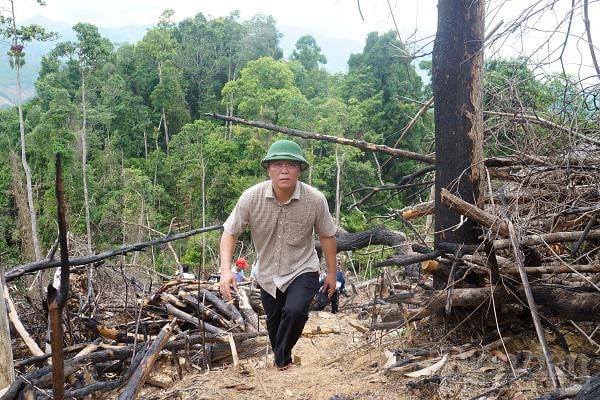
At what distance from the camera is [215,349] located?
554 centimetres

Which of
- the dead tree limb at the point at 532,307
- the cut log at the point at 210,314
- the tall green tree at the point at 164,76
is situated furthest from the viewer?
the tall green tree at the point at 164,76

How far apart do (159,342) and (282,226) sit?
134 centimetres

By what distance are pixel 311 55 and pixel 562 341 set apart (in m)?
46.9

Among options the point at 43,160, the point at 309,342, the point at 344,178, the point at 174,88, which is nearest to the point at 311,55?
the point at 174,88

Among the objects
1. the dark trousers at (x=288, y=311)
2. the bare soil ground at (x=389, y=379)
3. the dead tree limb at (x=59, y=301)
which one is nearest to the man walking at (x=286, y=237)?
the dark trousers at (x=288, y=311)

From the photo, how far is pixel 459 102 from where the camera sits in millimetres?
3512

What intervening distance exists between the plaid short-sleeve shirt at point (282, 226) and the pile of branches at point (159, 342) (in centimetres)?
53

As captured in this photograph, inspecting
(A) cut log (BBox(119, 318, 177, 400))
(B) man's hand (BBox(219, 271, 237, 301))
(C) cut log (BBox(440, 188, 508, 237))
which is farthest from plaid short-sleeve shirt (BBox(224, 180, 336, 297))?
(A) cut log (BBox(119, 318, 177, 400))

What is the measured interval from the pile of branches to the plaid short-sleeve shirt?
53cm

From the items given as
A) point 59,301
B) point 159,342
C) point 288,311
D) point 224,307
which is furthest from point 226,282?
point 224,307

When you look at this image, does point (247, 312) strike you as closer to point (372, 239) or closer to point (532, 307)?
point (372, 239)

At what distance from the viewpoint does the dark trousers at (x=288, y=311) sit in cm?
371

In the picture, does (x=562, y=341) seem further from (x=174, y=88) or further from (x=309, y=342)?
(x=174, y=88)

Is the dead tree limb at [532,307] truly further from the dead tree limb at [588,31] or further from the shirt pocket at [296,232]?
the shirt pocket at [296,232]
